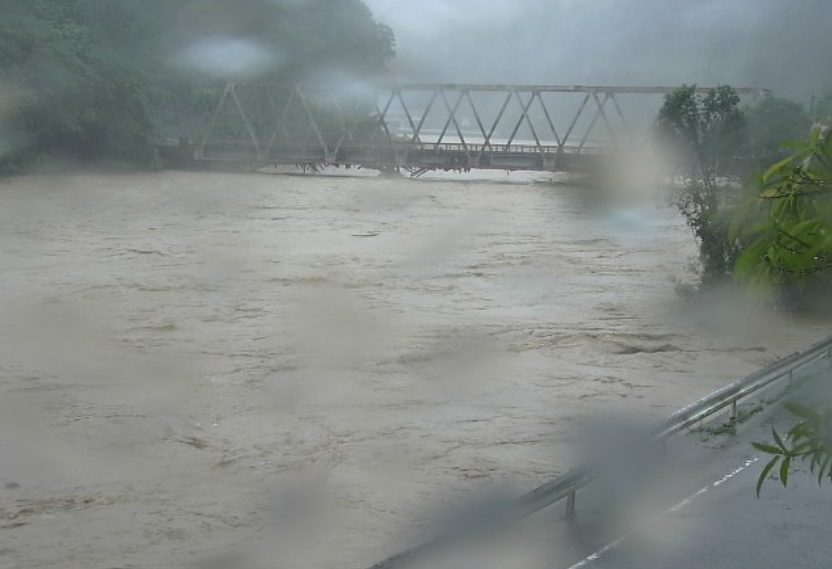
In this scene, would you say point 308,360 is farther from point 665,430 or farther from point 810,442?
point 810,442

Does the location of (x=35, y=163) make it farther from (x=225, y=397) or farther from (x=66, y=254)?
(x=225, y=397)

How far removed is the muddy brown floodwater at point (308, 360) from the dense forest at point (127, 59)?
1.32 meters

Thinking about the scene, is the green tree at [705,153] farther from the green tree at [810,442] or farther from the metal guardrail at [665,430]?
the green tree at [810,442]

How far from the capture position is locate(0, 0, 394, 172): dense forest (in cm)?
1809

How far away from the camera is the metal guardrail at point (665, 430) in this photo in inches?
127

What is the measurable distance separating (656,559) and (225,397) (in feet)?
14.9

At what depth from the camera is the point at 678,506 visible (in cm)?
384

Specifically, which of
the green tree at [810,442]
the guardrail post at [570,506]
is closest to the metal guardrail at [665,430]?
the guardrail post at [570,506]

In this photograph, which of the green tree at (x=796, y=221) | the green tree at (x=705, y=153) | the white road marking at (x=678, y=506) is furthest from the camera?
the green tree at (x=705, y=153)

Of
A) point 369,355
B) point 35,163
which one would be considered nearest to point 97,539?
point 369,355

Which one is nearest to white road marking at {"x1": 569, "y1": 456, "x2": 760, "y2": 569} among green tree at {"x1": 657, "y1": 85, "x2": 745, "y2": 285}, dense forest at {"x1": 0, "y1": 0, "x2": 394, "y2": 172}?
green tree at {"x1": 657, "y1": 85, "x2": 745, "y2": 285}

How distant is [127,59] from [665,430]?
1799 centimetres

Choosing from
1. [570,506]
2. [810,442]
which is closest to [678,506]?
[570,506]

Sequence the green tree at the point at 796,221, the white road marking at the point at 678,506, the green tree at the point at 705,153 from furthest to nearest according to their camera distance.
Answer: the green tree at the point at 705,153 → the white road marking at the point at 678,506 → the green tree at the point at 796,221
